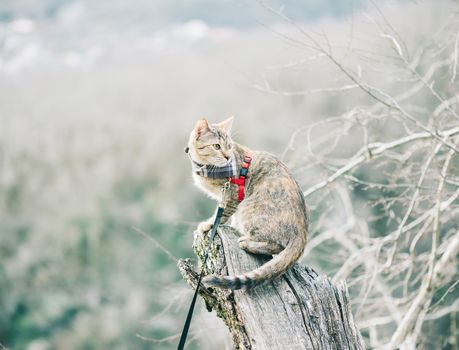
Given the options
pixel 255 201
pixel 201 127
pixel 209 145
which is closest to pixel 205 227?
pixel 255 201

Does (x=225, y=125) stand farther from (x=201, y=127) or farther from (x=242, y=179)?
(x=242, y=179)

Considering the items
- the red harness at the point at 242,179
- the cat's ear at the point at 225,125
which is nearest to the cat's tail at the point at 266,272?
the red harness at the point at 242,179

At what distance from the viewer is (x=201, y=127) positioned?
321cm

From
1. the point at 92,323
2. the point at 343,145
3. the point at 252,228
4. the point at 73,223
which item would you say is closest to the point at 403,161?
the point at 252,228

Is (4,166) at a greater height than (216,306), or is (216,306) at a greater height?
(4,166)

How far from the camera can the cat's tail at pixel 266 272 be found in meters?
2.15

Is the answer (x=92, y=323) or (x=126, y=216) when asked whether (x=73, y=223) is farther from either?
(x=92, y=323)

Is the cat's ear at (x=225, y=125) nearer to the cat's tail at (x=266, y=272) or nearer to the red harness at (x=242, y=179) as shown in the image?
the red harness at (x=242, y=179)

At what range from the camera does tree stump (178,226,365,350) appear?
83.7 inches

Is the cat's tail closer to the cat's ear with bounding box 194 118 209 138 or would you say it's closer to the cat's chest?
the cat's chest

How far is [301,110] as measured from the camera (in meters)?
10.8

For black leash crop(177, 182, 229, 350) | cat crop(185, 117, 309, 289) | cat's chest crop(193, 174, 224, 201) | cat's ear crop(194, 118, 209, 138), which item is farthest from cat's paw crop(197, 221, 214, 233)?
cat's ear crop(194, 118, 209, 138)

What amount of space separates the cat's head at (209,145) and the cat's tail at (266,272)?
2.63 feet

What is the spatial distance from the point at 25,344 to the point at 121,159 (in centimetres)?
435
